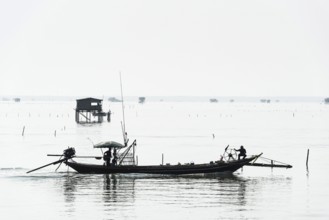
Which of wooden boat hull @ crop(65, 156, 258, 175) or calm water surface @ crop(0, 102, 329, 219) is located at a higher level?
wooden boat hull @ crop(65, 156, 258, 175)

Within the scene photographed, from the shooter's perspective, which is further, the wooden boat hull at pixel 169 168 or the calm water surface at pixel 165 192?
the wooden boat hull at pixel 169 168

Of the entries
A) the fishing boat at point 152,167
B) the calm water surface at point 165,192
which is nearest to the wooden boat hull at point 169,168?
the fishing boat at point 152,167

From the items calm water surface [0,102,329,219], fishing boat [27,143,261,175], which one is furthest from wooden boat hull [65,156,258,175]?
calm water surface [0,102,329,219]

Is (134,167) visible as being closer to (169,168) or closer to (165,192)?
(169,168)

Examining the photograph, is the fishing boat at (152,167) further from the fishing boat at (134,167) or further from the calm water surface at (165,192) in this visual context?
the calm water surface at (165,192)

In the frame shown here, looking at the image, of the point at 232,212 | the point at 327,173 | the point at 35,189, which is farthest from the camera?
the point at 327,173

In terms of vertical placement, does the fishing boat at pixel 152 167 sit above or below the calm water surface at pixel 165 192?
above

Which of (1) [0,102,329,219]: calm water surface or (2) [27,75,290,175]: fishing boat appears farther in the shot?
(2) [27,75,290,175]: fishing boat

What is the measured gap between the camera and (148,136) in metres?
120

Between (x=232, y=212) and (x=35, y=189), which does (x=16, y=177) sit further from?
(x=232, y=212)

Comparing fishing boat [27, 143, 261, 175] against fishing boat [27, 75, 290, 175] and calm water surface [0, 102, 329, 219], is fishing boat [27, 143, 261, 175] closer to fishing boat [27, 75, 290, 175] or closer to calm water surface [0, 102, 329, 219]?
fishing boat [27, 75, 290, 175]

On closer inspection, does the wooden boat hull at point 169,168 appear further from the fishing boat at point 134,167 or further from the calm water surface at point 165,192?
the calm water surface at point 165,192

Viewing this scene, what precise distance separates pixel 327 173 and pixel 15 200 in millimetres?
28389

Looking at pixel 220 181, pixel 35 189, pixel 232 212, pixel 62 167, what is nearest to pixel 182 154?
pixel 62 167
